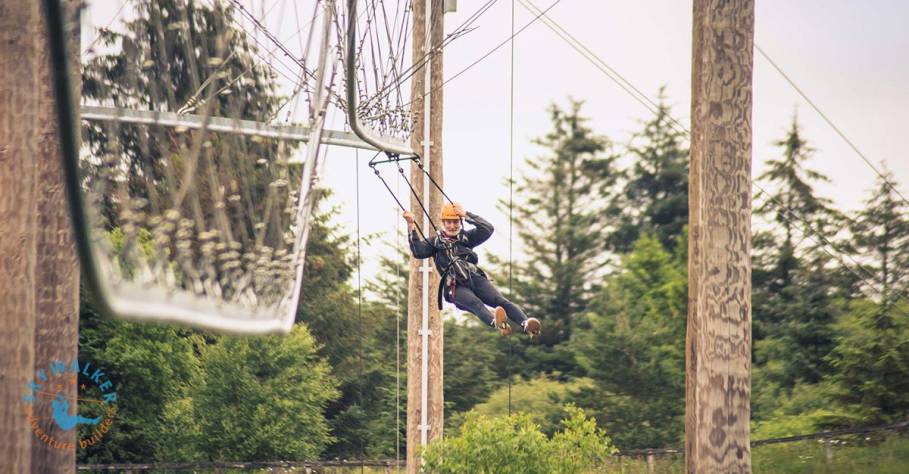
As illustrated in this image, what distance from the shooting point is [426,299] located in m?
19.1

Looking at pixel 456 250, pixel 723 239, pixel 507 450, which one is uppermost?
pixel 456 250

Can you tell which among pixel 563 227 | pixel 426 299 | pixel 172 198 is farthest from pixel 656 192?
pixel 172 198

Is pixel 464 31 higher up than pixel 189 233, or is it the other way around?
pixel 464 31

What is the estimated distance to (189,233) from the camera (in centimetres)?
705

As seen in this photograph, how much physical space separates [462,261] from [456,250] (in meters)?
0.12

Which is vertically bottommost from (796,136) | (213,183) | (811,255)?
(213,183)

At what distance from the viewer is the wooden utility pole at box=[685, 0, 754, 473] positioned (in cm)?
1080

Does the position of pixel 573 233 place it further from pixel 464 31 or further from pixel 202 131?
pixel 202 131

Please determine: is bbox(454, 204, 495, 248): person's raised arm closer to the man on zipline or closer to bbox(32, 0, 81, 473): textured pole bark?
the man on zipline

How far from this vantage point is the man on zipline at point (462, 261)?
14477 mm

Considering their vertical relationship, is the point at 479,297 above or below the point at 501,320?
above

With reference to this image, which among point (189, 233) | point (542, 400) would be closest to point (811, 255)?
point (542, 400)

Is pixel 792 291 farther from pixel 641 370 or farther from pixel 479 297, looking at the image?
pixel 479 297

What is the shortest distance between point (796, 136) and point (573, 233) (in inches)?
323
